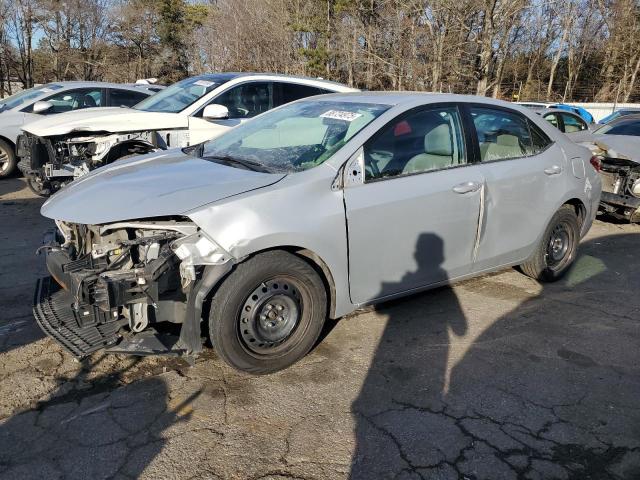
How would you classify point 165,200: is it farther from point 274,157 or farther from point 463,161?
point 463,161

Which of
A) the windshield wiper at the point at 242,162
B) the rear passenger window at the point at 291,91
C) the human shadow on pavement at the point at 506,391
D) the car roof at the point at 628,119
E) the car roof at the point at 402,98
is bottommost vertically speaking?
the human shadow on pavement at the point at 506,391

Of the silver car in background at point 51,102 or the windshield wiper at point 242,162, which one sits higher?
the silver car in background at point 51,102

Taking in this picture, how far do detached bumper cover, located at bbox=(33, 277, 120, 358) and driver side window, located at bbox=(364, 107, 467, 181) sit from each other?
1.91m

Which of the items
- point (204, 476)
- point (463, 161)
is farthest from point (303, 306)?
point (463, 161)

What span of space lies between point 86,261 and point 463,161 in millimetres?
2788

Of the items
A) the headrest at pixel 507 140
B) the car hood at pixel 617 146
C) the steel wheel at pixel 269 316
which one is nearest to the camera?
the steel wheel at pixel 269 316

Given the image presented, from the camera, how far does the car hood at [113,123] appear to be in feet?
22.4

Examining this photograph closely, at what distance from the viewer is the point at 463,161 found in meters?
4.08

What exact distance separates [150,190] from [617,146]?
22.4 feet

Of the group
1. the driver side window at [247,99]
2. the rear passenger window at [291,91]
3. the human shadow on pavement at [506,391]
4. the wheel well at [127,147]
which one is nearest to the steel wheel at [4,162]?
the wheel well at [127,147]

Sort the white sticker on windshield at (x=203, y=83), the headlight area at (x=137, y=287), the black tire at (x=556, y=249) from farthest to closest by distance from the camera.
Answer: the white sticker on windshield at (x=203, y=83) < the black tire at (x=556, y=249) < the headlight area at (x=137, y=287)

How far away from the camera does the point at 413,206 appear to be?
12.1 feet

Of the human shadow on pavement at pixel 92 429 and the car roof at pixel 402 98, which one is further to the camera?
the car roof at pixel 402 98

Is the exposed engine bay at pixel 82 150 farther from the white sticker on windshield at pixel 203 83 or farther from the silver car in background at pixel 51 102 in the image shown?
the silver car in background at pixel 51 102
